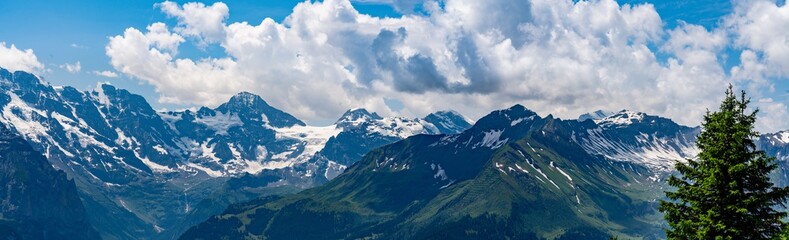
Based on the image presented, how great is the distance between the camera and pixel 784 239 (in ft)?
129

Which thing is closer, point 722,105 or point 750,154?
point 750,154

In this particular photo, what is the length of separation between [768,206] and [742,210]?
2971mm

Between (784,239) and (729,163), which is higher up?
(729,163)

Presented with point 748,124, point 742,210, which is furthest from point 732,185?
point 748,124

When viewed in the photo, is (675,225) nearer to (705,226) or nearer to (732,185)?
(705,226)

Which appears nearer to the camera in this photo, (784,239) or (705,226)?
(784,239)

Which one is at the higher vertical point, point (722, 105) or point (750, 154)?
point (722, 105)

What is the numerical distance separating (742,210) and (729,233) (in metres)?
1.95

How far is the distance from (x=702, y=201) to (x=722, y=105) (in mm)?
6444

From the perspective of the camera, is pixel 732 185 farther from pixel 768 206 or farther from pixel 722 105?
pixel 722 105

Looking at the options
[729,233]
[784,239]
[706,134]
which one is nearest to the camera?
[784,239]

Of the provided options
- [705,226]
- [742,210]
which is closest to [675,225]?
[705,226]

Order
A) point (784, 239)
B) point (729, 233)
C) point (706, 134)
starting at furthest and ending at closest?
point (706, 134)
point (729, 233)
point (784, 239)

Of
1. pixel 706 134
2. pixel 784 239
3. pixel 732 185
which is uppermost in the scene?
pixel 706 134
